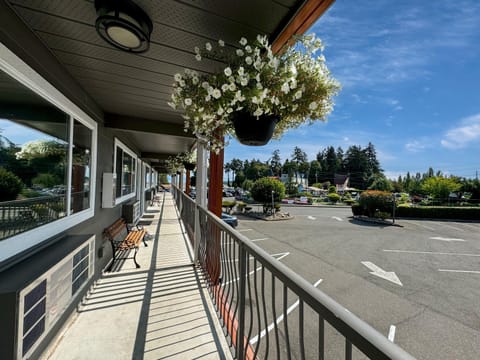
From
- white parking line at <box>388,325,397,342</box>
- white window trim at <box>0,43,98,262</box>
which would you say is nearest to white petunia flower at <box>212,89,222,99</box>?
white window trim at <box>0,43,98,262</box>

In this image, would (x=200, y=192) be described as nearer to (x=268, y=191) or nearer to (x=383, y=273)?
(x=383, y=273)

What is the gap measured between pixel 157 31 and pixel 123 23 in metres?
0.29

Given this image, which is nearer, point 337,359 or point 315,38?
point 315,38

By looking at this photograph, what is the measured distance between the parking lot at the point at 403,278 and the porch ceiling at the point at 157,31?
13.9ft

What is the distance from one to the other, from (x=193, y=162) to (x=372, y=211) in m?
14.2

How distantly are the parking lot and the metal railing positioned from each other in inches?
177

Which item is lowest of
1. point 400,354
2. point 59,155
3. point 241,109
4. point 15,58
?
point 400,354

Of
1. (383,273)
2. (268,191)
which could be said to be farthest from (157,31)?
(268,191)

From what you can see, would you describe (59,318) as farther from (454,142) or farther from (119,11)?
(454,142)

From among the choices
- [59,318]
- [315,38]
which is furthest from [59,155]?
[315,38]

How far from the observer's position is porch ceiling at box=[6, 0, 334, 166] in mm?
1204

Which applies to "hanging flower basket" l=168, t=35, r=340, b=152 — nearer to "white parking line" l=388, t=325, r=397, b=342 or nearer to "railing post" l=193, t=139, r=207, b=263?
"railing post" l=193, t=139, r=207, b=263

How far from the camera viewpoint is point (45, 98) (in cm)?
179

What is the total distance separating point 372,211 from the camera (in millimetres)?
15344
